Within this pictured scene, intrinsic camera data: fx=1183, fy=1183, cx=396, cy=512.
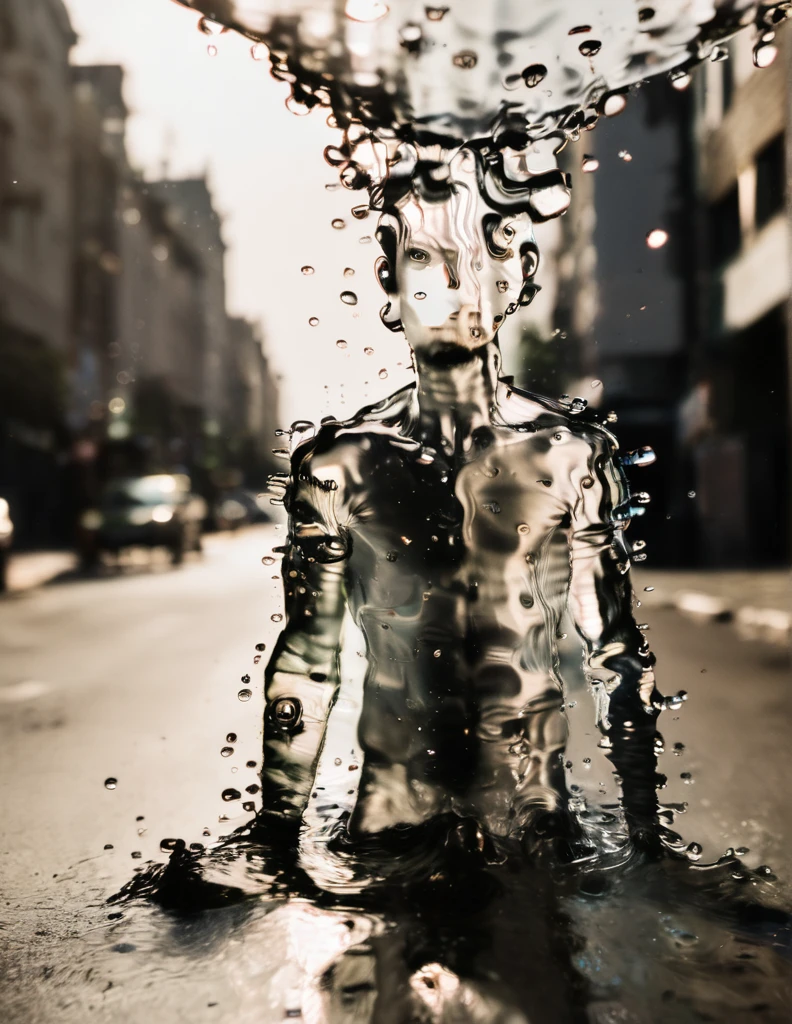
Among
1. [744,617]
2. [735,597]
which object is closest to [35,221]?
[735,597]

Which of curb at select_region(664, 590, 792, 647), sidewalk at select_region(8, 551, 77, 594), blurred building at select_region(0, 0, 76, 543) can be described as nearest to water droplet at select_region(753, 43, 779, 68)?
curb at select_region(664, 590, 792, 647)

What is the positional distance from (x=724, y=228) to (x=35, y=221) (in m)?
19.3

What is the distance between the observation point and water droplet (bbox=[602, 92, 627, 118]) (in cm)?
331

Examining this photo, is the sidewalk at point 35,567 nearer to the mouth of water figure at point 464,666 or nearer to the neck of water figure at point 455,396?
the mouth of water figure at point 464,666

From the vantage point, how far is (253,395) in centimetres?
9650

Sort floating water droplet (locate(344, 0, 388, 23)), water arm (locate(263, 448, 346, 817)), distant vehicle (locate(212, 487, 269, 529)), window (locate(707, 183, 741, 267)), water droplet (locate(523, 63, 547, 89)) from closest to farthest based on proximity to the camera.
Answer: water arm (locate(263, 448, 346, 817)) < floating water droplet (locate(344, 0, 388, 23)) < water droplet (locate(523, 63, 547, 89)) < window (locate(707, 183, 741, 267)) < distant vehicle (locate(212, 487, 269, 529))

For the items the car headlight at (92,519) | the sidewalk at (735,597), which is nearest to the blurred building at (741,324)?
the sidewalk at (735,597)

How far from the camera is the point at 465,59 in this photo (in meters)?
3.15

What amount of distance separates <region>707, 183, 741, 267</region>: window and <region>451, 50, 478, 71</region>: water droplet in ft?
61.3

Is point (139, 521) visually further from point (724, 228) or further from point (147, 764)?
point (147, 764)

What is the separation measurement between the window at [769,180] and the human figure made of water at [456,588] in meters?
16.9

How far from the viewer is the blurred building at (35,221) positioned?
29156 millimetres

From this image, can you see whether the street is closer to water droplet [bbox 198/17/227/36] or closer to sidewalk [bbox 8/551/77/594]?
water droplet [bbox 198/17/227/36]

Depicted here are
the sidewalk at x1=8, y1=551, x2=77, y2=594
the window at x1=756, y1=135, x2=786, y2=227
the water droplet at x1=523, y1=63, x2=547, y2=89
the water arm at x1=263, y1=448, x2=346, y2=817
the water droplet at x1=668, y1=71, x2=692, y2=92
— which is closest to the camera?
the water arm at x1=263, y1=448, x2=346, y2=817
